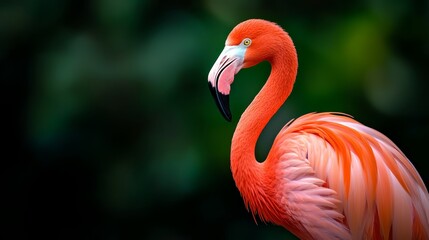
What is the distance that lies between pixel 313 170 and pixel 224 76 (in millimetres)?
440

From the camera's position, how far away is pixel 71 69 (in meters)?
3.10

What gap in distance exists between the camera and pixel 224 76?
2240 mm

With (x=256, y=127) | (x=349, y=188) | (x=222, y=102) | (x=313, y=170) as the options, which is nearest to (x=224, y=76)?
(x=222, y=102)

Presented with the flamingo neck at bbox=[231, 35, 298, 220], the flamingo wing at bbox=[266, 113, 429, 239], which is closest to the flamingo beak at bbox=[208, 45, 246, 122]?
the flamingo neck at bbox=[231, 35, 298, 220]

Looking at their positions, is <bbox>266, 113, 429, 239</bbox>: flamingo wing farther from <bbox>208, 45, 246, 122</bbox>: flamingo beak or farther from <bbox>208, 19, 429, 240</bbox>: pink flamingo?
<bbox>208, 45, 246, 122</bbox>: flamingo beak

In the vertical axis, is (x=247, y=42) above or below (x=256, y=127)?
above

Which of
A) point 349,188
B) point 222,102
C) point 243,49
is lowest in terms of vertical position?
point 349,188

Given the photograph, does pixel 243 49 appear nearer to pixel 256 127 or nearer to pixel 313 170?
pixel 256 127

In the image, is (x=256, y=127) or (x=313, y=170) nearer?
(x=313, y=170)

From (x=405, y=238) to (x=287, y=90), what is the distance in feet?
2.13

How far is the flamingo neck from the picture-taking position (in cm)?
227

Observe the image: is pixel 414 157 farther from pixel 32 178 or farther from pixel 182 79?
pixel 32 178

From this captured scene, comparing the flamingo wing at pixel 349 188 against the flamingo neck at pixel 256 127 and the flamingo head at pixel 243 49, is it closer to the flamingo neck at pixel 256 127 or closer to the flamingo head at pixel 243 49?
the flamingo neck at pixel 256 127

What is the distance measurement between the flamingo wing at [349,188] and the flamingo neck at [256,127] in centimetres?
9
